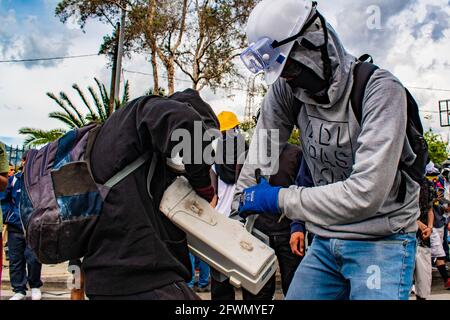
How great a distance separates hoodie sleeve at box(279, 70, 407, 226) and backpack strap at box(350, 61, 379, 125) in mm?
37

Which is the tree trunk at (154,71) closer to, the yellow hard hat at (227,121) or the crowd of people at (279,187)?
the yellow hard hat at (227,121)

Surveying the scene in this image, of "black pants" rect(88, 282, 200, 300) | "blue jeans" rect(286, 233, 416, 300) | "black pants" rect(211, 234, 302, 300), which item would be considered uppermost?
"blue jeans" rect(286, 233, 416, 300)

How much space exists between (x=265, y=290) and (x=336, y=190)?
89.9 inches

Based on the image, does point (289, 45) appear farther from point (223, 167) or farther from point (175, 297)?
point (223, 167)

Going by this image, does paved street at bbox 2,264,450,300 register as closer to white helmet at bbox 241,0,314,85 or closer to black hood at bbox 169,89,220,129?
black hood at bbox 169,89,220,129

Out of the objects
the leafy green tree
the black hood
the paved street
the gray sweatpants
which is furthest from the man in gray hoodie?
the leafy green tree

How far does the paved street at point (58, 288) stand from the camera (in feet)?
19.8

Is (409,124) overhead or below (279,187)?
overhead

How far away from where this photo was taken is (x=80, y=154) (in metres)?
2.11

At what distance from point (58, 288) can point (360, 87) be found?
233 inches

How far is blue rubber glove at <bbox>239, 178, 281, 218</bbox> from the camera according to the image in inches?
79.5

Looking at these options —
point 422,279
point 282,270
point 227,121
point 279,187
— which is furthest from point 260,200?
point 422,279

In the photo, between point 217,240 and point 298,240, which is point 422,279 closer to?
point 298,240

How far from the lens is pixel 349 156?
208 cm
